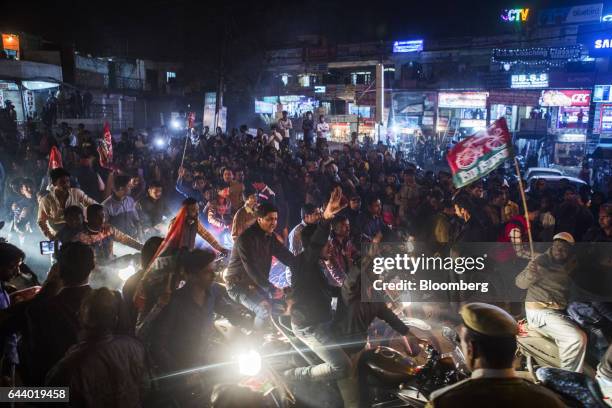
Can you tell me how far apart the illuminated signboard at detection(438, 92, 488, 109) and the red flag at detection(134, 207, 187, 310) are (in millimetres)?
30160

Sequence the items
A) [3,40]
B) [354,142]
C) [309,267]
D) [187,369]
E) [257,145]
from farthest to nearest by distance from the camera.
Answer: [3,40]
[354,142]
[257,145]
[309,267]
[187,369]

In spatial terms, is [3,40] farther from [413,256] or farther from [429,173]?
[413,256]

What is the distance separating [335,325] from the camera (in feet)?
15.8

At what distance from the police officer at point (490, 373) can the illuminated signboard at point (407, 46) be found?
128 ft

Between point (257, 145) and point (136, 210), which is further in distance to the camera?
point (257, 145)

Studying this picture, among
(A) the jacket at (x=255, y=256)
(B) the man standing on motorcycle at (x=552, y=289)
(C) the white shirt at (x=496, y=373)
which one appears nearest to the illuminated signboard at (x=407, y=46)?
(B) the man standing on motorcycle at (x=552, y=289)

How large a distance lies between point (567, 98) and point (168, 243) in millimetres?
31059

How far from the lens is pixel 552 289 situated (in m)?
5.53

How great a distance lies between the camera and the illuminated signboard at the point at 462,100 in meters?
32.0

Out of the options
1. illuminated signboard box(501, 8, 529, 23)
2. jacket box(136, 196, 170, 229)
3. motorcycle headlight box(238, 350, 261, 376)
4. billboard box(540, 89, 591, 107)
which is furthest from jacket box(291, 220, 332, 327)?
illuminated signboard box(501, 8, 529, 23)

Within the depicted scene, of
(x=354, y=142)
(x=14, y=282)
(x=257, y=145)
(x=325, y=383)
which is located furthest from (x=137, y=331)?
(x=354, y=142)

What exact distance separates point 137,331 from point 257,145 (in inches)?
499

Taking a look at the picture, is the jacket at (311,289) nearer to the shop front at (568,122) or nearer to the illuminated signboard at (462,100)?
the shop front at (568,122)

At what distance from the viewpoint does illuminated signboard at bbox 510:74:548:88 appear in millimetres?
29375
